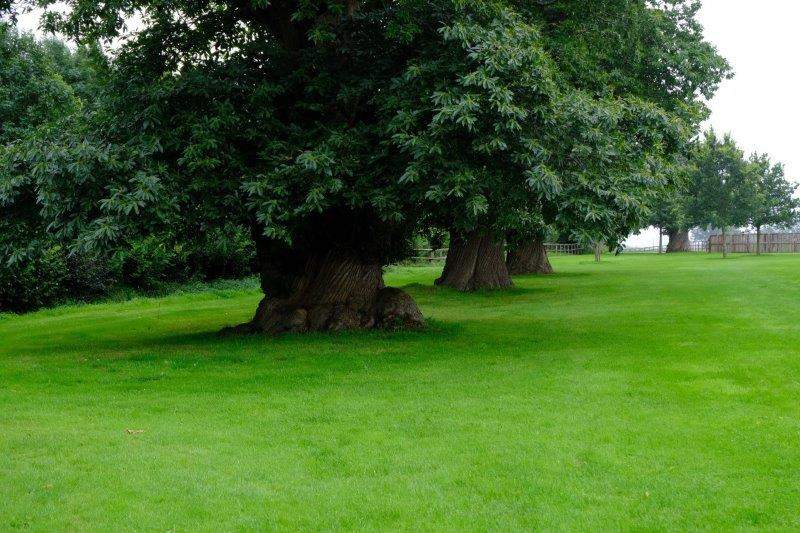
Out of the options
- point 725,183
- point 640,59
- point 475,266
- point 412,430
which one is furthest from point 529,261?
point 412,430

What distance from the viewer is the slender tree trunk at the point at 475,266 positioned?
29078mm

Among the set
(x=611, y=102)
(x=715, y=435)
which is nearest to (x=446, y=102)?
(x=611, y=102)

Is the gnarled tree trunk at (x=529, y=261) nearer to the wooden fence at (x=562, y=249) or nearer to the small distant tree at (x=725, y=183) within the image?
the small distant tree at (x=725, y=183)

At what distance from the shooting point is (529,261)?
39.6 metres

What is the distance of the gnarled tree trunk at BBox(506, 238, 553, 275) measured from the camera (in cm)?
3934

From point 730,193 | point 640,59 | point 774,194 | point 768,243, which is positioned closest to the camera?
point 640,59

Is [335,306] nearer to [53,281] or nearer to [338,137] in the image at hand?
[338,137]

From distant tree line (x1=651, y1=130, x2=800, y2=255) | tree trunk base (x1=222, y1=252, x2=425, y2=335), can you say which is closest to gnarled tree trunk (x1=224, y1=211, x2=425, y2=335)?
tree trunk base (x1=222, y1=252, x2=425, y2=335)

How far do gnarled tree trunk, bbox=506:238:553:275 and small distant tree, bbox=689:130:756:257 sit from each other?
23.5 metres

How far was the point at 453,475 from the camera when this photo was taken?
23.9 feet

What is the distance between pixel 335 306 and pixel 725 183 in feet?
161

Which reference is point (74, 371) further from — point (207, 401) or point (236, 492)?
point (236, 492)

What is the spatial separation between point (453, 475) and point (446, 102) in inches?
256

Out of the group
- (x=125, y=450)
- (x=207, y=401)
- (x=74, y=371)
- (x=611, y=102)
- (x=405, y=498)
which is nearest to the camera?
(x=405, y=498)
